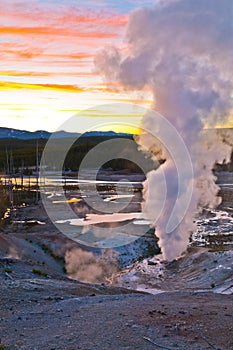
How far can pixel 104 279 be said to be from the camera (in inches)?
891

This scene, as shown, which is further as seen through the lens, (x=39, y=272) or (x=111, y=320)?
(x=39, y=272)

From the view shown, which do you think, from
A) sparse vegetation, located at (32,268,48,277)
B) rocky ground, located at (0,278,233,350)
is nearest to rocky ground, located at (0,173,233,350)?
rocky ground, located at (0,278,233,350)

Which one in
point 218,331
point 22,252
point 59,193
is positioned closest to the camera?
point 218,331

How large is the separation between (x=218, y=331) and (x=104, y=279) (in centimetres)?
1188

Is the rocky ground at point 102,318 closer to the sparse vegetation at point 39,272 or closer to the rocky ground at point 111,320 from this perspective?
the rocky ground at point 111,320

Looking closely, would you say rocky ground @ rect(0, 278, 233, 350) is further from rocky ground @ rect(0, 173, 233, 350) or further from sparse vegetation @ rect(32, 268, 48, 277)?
sparse vegetation @ rect(32, 268, 48, 277)

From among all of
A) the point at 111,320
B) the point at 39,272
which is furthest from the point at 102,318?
the point at 39,272

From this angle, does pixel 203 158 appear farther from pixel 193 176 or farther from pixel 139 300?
pixel 139 300

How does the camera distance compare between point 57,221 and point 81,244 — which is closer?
A: point 81,244

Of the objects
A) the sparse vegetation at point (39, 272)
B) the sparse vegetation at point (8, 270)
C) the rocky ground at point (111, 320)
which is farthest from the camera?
the sparse vegetation at point (39, 272)

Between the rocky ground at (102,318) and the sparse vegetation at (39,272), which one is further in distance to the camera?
the sparse vegetation at (39,272)

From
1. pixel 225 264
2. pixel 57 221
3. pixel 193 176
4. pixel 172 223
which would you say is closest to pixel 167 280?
pixel 225 264

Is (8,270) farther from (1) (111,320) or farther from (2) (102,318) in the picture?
(1) (111,320)

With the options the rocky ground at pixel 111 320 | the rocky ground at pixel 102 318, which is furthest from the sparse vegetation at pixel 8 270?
the rocky ground at pixel 111 320
